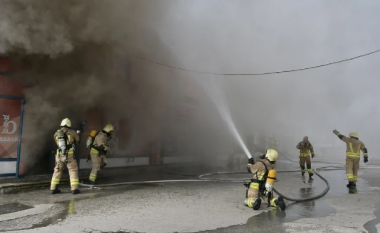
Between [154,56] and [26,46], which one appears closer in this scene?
[26,46]

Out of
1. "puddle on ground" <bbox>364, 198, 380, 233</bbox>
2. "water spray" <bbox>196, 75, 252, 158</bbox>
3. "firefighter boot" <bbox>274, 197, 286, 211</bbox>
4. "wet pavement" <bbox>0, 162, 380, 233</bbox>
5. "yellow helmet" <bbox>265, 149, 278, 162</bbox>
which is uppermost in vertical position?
"water spray" <bbox>196, 75, 252, 158</bbox>

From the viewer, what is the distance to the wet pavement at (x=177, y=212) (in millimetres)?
3658

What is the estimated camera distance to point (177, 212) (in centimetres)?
436

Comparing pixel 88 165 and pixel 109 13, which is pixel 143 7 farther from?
pixel 88 165

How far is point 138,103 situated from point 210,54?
2846mm

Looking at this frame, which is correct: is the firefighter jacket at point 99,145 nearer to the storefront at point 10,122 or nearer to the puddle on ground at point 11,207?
the storefront at point 10,122

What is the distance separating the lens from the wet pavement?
366cm

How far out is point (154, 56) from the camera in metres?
9.10

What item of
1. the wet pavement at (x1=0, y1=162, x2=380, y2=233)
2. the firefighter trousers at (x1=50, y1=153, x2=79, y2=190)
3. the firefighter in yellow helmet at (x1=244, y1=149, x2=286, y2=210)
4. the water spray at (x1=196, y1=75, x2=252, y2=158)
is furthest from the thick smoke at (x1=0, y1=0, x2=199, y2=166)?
the firefighter in yellow helmet at (x1=244, y1=149, x2=286, y2=210)

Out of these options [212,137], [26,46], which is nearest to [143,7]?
[26,46]

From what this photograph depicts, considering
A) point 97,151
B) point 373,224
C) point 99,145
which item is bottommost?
point 373,224

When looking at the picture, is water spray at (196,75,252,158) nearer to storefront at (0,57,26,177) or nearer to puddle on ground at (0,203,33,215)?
storefront at (0,57,26,177)

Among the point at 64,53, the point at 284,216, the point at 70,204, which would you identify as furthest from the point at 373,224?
the point at 64,53

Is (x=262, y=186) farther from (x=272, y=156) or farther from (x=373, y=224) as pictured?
(x=373, y=224)
